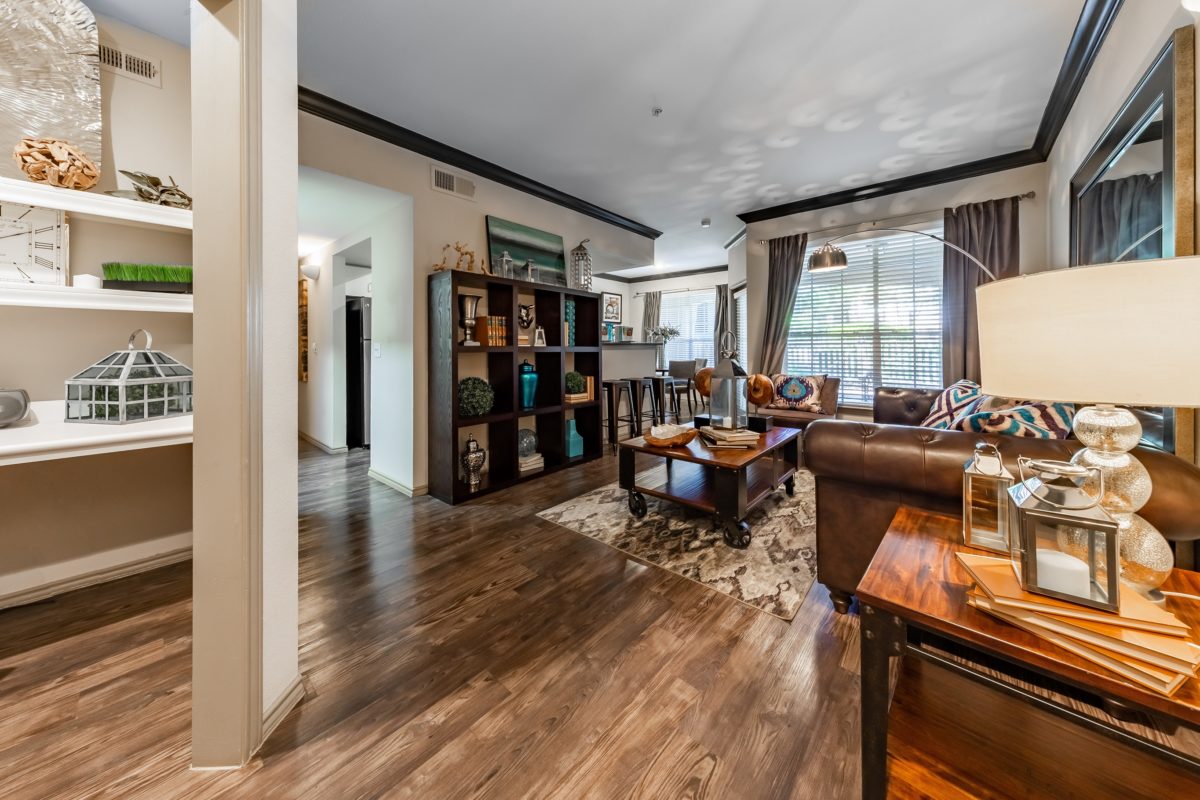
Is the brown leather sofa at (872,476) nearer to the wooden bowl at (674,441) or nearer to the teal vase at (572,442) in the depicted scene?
the wooden bowl at (674,441)

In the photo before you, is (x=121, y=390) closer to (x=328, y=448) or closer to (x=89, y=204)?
(x=89, y=204)

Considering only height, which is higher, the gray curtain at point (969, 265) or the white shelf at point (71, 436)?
the gray curtain at point (969, 265)

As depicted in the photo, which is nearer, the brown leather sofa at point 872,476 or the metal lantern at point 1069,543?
the metal lantern at point 1069,543

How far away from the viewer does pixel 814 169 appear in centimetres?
386

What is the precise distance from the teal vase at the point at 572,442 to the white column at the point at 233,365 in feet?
9.79

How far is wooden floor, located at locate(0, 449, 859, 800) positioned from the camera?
111 cm

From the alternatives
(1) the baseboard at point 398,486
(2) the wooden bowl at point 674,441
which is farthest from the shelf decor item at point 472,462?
(2) the wooden bowl at point 674,441

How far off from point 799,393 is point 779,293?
1.25 m

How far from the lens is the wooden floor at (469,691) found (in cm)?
111

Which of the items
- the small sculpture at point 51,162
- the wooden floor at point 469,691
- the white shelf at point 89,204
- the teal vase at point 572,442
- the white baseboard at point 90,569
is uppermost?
the small sculpture at point 51,162

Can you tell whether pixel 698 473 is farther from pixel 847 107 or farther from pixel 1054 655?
pixel 847 107

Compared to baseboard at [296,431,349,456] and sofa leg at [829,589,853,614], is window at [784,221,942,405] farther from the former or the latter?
baseboard at [296,431,349,456]

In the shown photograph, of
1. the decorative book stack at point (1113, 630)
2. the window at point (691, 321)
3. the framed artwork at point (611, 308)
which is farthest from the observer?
the framed artwork at point (611, 308)

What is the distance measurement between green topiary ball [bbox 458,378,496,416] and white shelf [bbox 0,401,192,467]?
1647 mm
